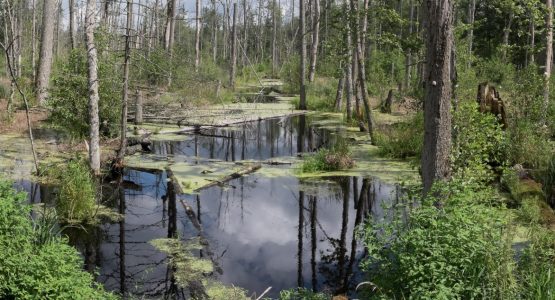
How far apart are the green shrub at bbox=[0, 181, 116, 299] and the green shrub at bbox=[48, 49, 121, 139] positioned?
7.67 m

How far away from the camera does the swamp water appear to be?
6531mm

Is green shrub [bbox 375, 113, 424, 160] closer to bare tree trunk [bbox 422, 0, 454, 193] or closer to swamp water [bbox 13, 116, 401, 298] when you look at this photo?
swamp water [bbox 13, 116, 401, 298]

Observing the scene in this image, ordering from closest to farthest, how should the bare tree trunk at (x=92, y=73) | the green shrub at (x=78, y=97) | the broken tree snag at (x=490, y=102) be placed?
the bare tree trunk at (x=92, y=73) < the broken tree snag at (x=490, y=102) < the green shrub at (x=78, y=97)

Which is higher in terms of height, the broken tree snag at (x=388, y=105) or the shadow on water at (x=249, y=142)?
the broken tree snag at (x=388, y=105)

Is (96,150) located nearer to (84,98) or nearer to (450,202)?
(84,98)

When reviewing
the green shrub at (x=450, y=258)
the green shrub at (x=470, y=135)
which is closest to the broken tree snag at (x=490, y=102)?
the green shrub at (x=470, y=135)

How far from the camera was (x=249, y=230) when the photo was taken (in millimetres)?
8609

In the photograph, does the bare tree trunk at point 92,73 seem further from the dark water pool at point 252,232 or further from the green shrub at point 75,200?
the green shrub at point 75,200

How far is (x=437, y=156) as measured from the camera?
19.5 ft

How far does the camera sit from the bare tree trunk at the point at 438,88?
19.2ft

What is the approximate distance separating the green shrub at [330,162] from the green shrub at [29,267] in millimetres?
7376

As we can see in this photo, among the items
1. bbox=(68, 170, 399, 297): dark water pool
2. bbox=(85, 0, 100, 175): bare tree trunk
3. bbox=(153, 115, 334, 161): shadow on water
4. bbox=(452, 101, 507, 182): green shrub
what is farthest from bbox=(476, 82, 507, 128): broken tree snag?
bbox=(85, 0, 100, 175): bare tree trunk

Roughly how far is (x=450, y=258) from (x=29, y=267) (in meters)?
3.51

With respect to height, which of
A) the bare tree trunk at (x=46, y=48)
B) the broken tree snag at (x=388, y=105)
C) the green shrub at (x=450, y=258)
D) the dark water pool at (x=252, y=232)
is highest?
the bare tree trunk at (x=46, y=48)
